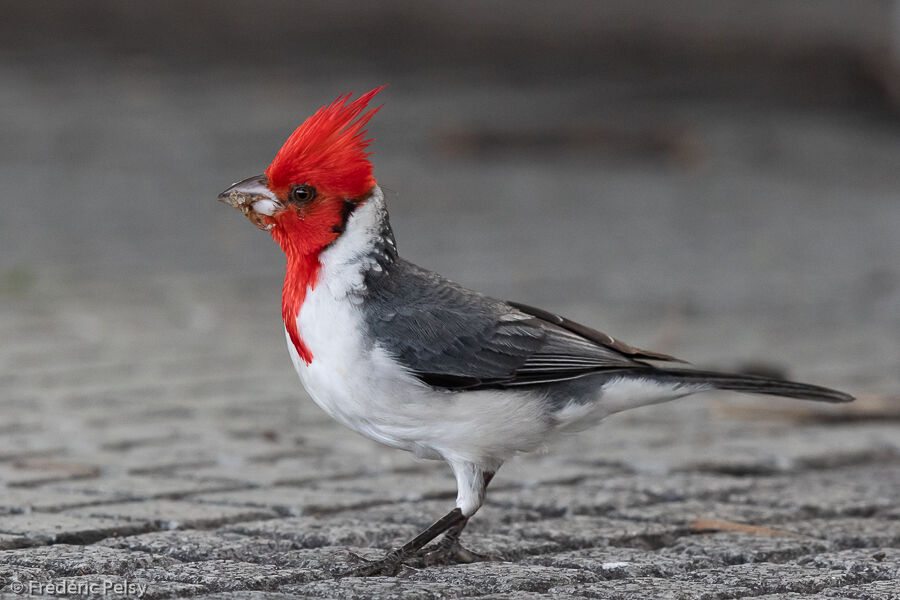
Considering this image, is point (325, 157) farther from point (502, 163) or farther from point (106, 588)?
point (502, 163)

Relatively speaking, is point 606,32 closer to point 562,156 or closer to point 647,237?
point 562,156

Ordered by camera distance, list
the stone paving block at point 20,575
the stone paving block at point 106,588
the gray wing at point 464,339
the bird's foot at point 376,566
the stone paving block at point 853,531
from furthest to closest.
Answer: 1. the stone paving block at point 853,531
2. the gray wing at point 464,339
3. the bird's foot at point 376,566
4. the stone paving block at point 20,575
5. the stone paving block at point 106,588

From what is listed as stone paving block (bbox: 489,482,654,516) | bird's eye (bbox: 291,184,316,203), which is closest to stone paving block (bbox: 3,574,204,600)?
bird's eye (bbox: 291,184,316,203)

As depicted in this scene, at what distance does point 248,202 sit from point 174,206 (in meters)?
8.21

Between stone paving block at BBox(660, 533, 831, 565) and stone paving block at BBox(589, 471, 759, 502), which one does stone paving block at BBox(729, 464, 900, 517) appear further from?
stone paving block at BBox(660, 533, 831, 565)

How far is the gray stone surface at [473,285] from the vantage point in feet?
13.8

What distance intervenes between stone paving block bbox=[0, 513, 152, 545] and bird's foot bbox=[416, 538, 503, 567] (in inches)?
32.9

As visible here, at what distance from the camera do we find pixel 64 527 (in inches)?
169

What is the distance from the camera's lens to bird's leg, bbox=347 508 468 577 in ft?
12.8

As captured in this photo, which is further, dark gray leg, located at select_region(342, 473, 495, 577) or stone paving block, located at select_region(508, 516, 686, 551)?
stone paving block, located at select_region(508, 516, 686, 551)

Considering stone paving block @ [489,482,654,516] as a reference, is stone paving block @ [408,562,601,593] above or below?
below

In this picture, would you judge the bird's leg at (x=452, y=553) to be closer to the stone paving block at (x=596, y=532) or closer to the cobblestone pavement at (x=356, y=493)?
the cobblestone pavement at (x=356, y=493)

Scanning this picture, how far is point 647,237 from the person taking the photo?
1162cm

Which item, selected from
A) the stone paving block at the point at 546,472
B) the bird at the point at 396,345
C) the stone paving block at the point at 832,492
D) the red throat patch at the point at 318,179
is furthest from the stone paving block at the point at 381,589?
the stone paving block at the point at 832,492
